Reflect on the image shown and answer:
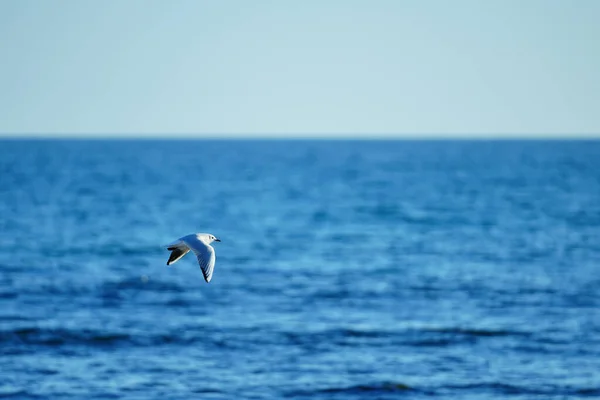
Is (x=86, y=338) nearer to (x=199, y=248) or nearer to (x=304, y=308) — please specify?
(x=304, y=308)

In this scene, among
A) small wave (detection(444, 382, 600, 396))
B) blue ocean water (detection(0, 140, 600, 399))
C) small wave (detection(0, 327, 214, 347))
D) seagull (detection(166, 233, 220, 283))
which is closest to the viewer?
seagull (detection(166, 233, 220, 283))

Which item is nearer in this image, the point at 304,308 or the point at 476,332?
the point at 476,332

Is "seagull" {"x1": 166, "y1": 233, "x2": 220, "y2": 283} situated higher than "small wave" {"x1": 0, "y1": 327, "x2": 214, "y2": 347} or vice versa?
"seagull" {"x1": 166, "y1": 233, "x2": 220, "y2": 283}

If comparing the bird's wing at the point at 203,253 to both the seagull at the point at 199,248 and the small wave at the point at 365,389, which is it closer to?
the seagull at the point at 199,248

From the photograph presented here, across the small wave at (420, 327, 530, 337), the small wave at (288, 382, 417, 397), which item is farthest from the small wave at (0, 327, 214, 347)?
the small wave at (420, 327, 530, 337)

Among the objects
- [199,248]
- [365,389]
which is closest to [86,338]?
[365,389]

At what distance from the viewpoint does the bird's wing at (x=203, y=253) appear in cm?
1165

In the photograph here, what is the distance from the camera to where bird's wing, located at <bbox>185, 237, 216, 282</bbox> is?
38.2 ft

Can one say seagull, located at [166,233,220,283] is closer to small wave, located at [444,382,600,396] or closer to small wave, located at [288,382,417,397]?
small wave, located at [288,382,417,397]

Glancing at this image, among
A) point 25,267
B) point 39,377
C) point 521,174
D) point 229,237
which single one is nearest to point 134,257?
point 25,267

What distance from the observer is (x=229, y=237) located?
136 feet

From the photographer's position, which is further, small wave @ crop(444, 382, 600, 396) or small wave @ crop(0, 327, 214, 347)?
small wave @ crop(0, 327, 214, 347)

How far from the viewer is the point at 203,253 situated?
1209cm

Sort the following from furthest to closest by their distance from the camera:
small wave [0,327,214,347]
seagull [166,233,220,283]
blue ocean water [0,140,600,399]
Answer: small wave [0,327,214,347] < blue ocean water [0,140,600,399] < seagull [166,233,220,283]
